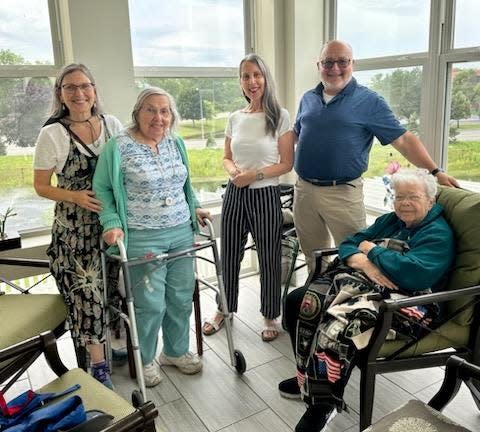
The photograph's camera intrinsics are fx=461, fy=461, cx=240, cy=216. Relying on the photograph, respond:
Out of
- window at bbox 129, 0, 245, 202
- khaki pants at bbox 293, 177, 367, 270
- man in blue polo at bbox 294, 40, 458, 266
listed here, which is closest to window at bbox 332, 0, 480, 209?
man in blue polo at bbox 294, 40, 458, 266

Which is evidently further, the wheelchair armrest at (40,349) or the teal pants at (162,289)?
the teal pants at (162,289)

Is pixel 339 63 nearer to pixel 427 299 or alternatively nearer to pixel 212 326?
pixel 427 299

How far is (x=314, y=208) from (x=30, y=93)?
5.94 ft

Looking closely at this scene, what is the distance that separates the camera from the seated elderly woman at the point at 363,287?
1.68 metres

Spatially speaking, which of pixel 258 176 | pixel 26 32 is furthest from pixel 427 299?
pixel 26 32

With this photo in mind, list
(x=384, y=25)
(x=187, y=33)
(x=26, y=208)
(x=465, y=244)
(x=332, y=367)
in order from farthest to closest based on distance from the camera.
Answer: (x=187, y=33) < (x=384, y=25) < (x=26, y=208) < (x=465, y=244) < (x=332, y=367)

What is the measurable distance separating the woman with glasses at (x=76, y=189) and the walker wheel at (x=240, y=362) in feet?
2.15

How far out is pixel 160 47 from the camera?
311 cm

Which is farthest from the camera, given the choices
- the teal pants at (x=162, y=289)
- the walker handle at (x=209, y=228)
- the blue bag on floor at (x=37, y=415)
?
the walker handle at (x=209, y=228)

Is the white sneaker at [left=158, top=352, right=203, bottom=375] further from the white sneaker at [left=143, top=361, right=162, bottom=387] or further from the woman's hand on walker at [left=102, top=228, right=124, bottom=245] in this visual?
the woman's hand on walker at [left=102, top=228, right=124, bottom=245]

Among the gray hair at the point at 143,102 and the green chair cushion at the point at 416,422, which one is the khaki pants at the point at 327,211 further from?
the green chair cushion at the point at 416,422

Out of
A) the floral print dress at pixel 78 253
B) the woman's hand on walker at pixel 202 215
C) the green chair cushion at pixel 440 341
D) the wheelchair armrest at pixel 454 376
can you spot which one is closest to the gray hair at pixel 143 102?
the floral print dress at pixel 78 253

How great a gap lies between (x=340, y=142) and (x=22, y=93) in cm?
188

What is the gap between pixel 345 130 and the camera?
7.34 feet
